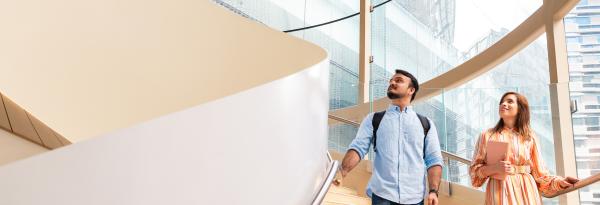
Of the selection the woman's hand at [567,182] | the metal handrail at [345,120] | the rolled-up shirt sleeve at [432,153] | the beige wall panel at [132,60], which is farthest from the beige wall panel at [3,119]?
the metal handrail at [345,120]

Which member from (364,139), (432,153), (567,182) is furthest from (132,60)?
(567,182)

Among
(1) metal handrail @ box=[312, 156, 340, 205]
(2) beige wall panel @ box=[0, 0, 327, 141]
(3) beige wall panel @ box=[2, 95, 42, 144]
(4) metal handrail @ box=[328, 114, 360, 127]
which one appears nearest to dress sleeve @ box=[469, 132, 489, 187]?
(1) metal handrail @ box=[312, 156, 340, 205]

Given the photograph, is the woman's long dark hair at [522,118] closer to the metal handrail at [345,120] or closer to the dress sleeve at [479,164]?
the dress sleeve at [479,164]

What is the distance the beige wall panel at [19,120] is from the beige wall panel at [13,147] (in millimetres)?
38

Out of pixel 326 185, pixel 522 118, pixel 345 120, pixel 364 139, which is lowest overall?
pixel 326 185

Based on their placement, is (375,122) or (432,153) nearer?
(432,153)

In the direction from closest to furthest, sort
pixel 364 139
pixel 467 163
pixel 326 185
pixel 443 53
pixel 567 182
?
1. pixel 326 185
2. pixel 567 182
3. pixel 364 139
4. pixel 467 163
5. pixel 443 53

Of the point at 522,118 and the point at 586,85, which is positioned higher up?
the point at 586,85

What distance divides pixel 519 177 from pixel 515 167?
0.19ft

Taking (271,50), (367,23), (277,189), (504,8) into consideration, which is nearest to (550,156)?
(271,50)

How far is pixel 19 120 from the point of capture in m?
3.45

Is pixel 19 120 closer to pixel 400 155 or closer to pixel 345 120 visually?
pixel 400 155

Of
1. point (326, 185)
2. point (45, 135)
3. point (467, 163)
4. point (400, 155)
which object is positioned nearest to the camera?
point (326, 185)

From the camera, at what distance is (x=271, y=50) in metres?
4.54
